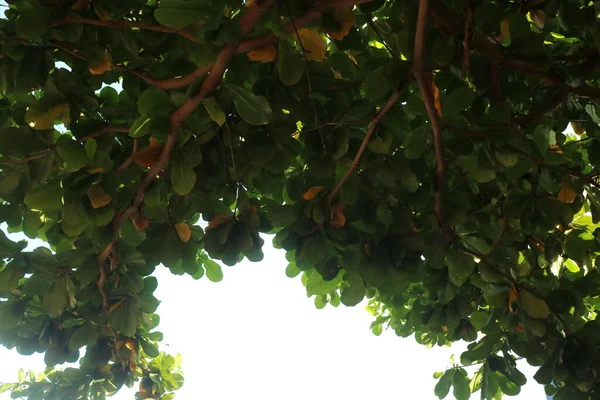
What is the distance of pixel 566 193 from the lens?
5.49 ft

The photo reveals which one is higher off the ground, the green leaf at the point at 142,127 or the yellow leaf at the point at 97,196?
the green leaf at the point at 142,127

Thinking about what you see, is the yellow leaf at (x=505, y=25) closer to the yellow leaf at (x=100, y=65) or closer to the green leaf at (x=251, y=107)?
the green leaf at (x=251, y=107)

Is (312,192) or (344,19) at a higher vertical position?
(344,19)

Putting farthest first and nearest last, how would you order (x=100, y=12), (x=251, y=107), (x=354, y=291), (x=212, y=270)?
(x=212, y=270) → (x=354, y=291) → (x=100, y=12) → (x=251, y=107)

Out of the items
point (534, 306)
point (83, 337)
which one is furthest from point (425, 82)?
point (83, 337)

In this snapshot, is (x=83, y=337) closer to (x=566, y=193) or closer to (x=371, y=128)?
(x=371, y=128)

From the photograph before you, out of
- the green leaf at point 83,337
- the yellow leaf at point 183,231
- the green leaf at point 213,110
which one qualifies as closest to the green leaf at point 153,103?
the green leaf at point 213,110

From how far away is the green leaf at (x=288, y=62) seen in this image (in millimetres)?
1345

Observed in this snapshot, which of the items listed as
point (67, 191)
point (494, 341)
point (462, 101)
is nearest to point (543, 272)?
point (494, 341)

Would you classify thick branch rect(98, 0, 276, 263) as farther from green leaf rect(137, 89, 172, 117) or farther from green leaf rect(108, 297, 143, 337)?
green leaf rect(108, 297, 143, 337)

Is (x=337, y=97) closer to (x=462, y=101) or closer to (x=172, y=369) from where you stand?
(x=462, y=101)

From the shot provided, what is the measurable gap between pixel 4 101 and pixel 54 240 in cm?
46

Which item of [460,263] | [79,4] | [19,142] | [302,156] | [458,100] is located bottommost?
[460,263]

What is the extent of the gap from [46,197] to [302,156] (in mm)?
802
